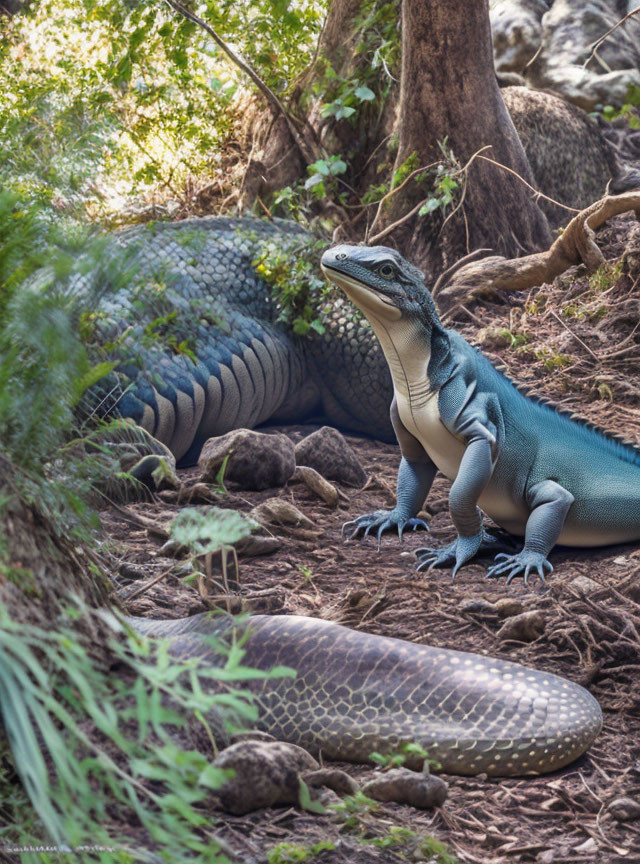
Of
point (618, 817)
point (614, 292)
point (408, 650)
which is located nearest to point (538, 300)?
point (614, 292)

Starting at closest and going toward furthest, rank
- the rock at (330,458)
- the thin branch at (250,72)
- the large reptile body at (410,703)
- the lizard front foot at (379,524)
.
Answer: the large reptile body at (410,703) < the lizard front foot at (379,524) < the rock at (330,458) < the thin branch at (250,72)

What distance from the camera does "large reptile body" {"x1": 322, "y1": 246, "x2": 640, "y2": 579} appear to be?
355 centimetres

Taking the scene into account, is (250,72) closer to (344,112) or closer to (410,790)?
(344,112)

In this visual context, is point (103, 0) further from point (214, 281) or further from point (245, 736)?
point (245, 736)

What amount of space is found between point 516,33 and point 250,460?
623 centimetres

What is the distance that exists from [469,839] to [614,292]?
399 centimetres

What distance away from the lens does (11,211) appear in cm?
203

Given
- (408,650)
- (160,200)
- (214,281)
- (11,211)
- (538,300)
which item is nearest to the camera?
(11,211)

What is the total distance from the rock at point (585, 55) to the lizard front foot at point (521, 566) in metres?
5.69

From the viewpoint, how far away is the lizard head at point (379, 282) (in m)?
3.56

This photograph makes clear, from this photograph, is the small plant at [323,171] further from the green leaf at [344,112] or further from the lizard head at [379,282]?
the lizard head at [379,282]

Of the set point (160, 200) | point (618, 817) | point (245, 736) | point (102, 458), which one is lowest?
point (618, 817)

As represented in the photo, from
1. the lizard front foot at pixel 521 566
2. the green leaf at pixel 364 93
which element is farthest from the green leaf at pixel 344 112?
the lizard front foot at pixel 521 566

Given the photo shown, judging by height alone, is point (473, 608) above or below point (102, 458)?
below
